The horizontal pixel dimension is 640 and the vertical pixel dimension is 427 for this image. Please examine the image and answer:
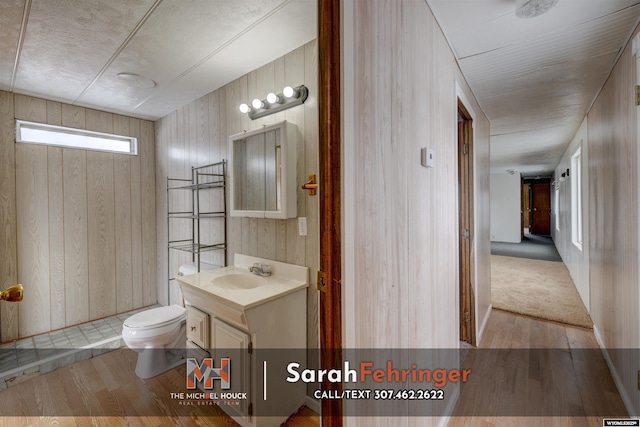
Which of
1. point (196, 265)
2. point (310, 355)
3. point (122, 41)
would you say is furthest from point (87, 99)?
point (310, 355)

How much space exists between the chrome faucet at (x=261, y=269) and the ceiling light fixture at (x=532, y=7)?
6.74ft

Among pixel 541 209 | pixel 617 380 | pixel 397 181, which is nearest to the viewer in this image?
pixel 397 181

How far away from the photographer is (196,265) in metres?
2.68

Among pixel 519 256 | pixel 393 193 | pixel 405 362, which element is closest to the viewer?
pixel 393 193

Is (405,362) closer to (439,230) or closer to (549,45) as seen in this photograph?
(439,230)

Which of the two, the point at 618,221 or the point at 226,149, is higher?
the point at 226,149

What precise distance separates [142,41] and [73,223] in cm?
208

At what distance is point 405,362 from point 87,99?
3.56 meters

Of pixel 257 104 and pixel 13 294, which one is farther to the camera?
pixel 257 104

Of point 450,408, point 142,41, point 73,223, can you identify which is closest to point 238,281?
point 450,408

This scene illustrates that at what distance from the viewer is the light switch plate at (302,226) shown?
1.82 metres

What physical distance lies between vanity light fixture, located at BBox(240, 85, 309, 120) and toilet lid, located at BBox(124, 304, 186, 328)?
1.68 meters

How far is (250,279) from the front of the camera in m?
1.97

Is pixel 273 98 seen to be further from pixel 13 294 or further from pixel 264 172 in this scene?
pixel 13 294
